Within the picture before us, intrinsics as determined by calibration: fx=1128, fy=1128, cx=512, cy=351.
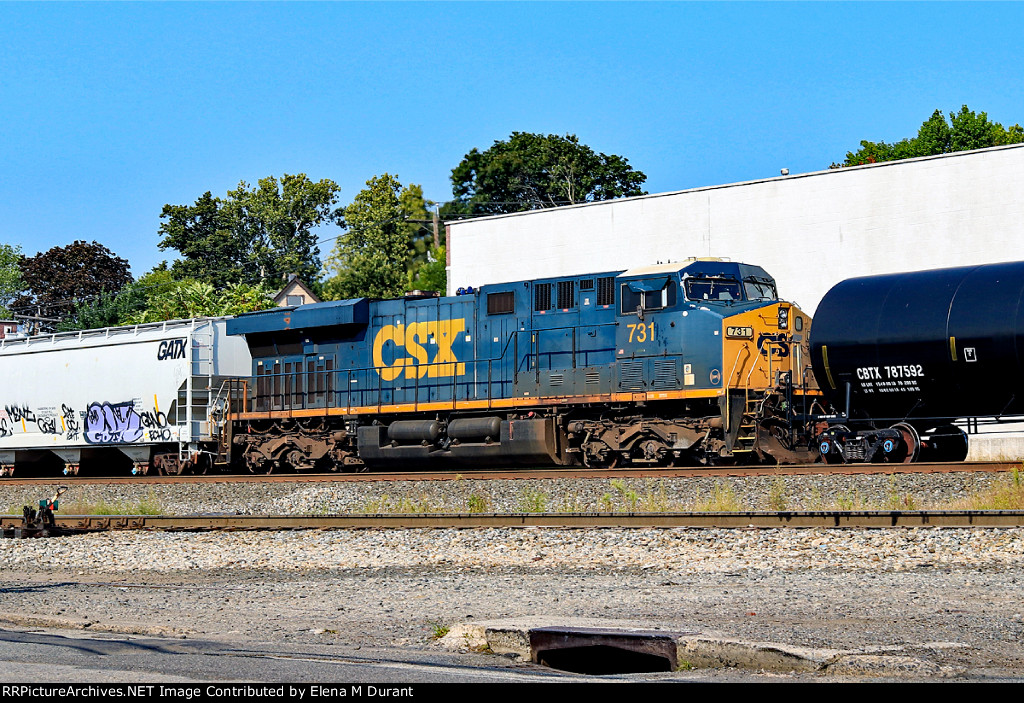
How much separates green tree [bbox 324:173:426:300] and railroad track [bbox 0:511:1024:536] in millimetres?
53060

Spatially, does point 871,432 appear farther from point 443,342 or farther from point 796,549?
point 443,342

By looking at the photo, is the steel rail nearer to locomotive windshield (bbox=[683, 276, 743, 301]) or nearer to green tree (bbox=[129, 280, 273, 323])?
locomotive windshield (bbox=[683, 276, 743, 301])

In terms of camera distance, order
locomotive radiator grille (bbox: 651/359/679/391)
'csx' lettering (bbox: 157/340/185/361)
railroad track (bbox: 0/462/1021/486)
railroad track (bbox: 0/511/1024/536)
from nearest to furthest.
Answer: railroad track (bbox: 0/511/1024/536) → railroad track (bbox: 0/462/1021/486) → locomotive radiator grille (bbox: 651/359/679/391) → 'csx' lettering (bbox: 157/340/185/361)

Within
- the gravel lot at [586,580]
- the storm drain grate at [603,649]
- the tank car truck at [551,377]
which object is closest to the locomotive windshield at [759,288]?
the tank car truck at [551,377]

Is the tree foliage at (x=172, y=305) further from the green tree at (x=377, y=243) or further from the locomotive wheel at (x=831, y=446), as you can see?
the locomotive wheel at (x=831, y=446)

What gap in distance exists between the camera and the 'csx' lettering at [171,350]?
26812 mm

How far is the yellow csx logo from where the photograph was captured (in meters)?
22.4

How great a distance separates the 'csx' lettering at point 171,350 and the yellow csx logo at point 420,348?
591 centimetres

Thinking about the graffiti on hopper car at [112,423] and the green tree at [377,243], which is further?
the green tree at [377,243]

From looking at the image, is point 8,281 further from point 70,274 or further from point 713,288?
point 713,288

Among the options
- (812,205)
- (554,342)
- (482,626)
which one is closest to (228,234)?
(812,205)

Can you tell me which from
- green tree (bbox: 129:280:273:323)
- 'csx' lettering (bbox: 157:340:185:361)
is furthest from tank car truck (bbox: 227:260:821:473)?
green tree (bbox: 129:280:273:323)

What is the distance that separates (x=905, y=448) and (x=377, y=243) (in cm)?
6523

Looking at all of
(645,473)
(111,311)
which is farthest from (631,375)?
(111,311)
